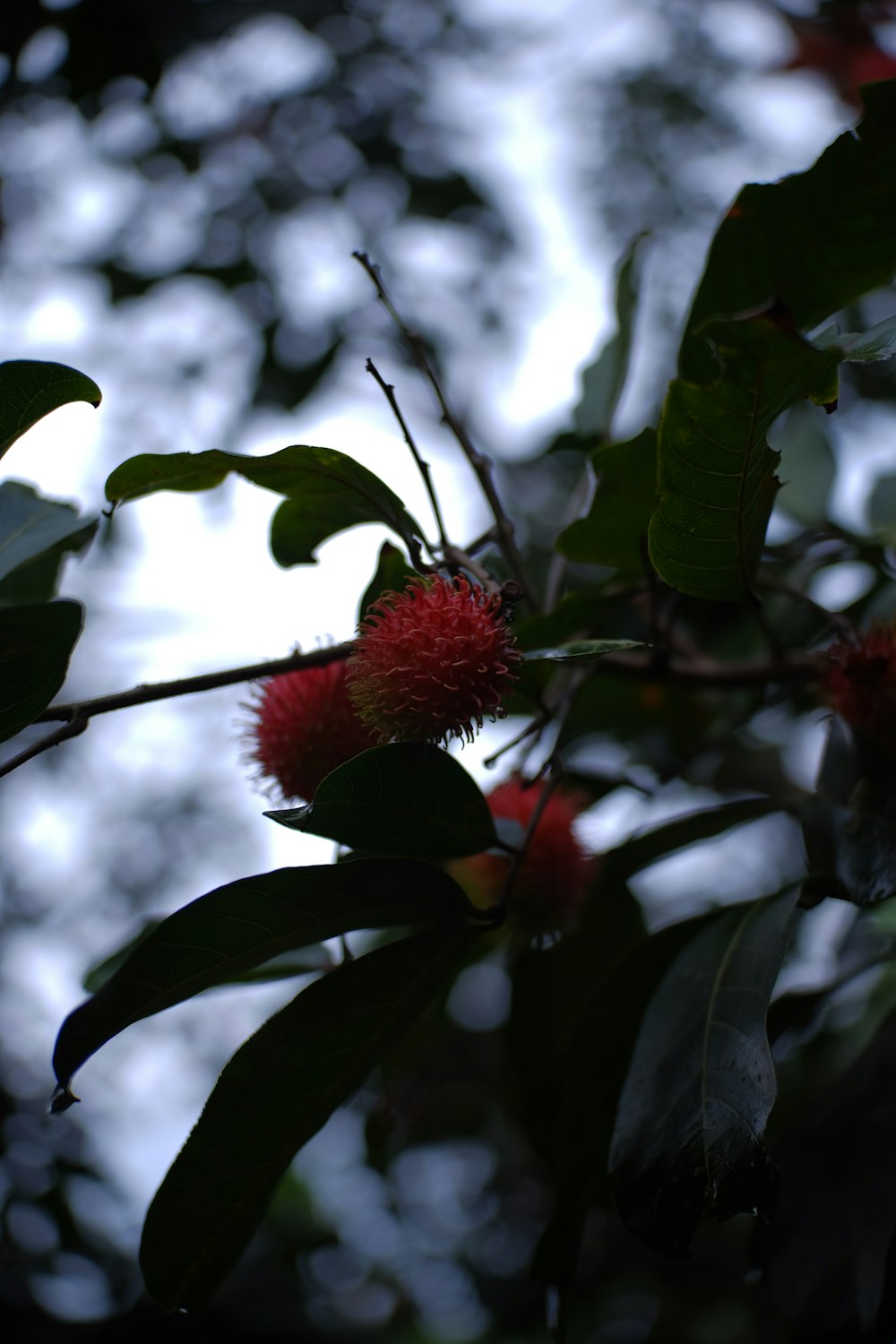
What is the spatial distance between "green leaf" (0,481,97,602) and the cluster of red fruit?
0.23 m

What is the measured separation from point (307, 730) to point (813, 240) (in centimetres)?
62

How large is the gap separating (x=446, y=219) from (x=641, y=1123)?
205 centimetres

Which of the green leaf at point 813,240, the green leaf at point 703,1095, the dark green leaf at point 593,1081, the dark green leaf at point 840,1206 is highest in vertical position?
the green leaf at point 813,240

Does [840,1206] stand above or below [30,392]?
below

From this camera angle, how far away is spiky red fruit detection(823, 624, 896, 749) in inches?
37.5

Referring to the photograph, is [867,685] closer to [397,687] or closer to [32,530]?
[397,687]

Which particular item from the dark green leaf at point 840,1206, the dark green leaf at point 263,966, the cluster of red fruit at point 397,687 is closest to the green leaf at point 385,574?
the cluster of red fruit at point 397,687

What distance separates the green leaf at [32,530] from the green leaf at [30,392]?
5.6 inches

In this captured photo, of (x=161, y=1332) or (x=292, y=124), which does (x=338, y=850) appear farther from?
(x=292, y=124)

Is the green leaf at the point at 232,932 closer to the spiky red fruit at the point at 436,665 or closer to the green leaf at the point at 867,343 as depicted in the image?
the spiky red fruit at the point at 436,665

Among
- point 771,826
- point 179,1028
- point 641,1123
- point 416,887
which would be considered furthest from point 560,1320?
point 179,1028

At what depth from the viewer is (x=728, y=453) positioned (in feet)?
2.38

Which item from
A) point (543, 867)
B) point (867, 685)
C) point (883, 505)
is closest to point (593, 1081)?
point (543, 867)

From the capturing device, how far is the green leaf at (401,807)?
74 centimetres
